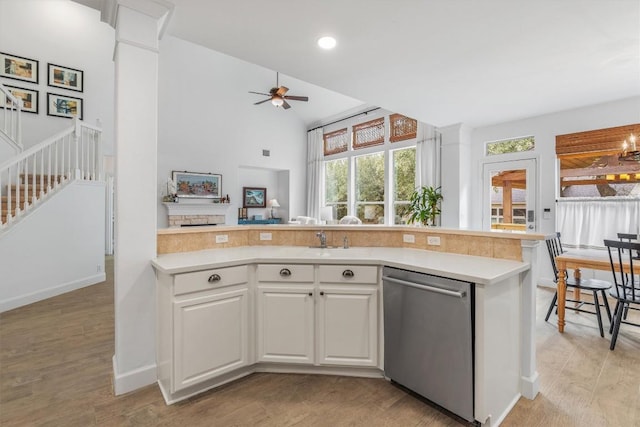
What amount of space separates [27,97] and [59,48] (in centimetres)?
117

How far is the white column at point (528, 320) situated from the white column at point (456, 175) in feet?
12.0

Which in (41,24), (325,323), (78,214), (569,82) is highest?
(41,24)

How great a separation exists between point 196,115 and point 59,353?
6041 mm

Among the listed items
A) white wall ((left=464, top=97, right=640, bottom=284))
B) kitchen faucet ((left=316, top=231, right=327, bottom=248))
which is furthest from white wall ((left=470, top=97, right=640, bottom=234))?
kitchen faucet ((left=316, top=231, right=327, bottom=248))

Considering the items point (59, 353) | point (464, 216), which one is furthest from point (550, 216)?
point (59, 353)

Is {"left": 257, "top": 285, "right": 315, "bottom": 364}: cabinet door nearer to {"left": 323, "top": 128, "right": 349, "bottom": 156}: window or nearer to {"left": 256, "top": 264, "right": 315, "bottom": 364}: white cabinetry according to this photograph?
{"left": 256, "top": 264, "right": 315, "bottom": 364}: white cabinetry

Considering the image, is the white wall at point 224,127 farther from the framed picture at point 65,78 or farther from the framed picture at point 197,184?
the framed picture at point 65,78

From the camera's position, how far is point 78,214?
459cm

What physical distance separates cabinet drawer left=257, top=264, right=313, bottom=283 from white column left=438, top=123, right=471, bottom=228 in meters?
4.17

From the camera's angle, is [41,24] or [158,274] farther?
[41,24]

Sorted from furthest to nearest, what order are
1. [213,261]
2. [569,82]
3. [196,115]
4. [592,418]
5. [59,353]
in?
[196,115]
[569,82]
[59,353]
[213,261]
[592,418]

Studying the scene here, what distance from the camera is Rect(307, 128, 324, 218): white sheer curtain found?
8820mm

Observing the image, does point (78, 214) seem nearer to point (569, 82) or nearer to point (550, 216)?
point (569, 82)

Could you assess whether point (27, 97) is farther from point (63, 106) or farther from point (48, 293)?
point (48, 293)
